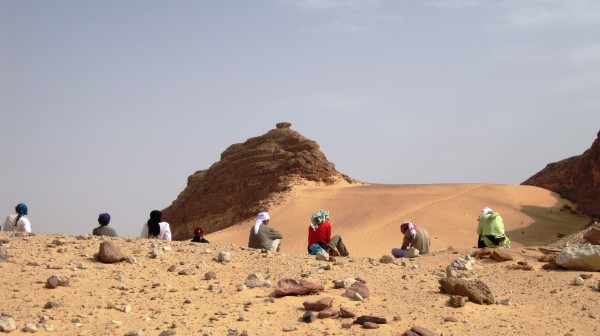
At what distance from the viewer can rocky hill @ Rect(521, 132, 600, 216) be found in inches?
1022

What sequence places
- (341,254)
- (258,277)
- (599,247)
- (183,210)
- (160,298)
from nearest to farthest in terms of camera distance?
(160,298) < (258,277) < (599,247) < (341,254) < (183,210)

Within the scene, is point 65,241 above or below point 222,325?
above

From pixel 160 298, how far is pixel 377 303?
2.17 m

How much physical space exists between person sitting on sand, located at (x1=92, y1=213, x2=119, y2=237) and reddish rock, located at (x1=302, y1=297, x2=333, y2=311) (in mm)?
4500

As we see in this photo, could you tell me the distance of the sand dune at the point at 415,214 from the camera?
2242 centimetres

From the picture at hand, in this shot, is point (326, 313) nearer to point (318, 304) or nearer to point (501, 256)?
point (318, 304)

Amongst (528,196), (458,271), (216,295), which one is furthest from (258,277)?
(528,196)

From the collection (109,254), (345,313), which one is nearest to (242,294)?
(345,313)

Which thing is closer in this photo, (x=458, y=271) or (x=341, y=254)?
(x=458, y=271)

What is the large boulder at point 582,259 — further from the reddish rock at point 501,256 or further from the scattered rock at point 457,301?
the scattered rock at point 457,301

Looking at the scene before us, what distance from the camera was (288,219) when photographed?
26.6 metres

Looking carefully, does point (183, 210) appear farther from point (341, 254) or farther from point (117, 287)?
point (117, 287)

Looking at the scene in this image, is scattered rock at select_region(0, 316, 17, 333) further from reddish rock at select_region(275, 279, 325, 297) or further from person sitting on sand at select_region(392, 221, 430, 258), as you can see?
person sitting on sand at select_region(392, 221, 430, 258)

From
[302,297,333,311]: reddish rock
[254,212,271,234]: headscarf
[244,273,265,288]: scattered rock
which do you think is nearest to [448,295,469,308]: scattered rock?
[302,297,333,311]: reddish rock
